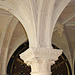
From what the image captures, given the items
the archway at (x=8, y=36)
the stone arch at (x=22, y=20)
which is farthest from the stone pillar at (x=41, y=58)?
the archway at (x=8, y=36)

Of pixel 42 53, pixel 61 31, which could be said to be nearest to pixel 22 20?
pixel 42 53

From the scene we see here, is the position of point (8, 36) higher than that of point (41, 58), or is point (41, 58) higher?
point (8, 36)

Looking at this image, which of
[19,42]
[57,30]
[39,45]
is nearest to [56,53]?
[39,45]

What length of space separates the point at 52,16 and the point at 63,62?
8.43 meters

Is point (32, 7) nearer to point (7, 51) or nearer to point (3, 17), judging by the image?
point (3, 17)

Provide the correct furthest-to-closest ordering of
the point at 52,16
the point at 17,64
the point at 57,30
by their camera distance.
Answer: the point at 17,64, the point at 57,30, the point at 52,16

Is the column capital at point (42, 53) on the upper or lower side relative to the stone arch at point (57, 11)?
lower

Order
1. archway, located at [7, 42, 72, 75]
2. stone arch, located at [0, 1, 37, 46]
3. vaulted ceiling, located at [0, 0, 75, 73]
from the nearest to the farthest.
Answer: stone arch, located at [0, 1, 37, 46], vaulted ceiling, located at [0, 0, 75, 73], archway, located at [7, 42, 72, 75]

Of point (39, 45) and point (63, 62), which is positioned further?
point (63, 62)

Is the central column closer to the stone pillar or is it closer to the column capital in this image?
the stone pillar

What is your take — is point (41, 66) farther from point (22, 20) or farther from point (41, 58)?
point (22, 20)

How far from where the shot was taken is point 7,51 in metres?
15.7

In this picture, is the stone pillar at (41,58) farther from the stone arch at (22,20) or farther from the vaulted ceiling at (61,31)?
the vaulted ceiling at (61,31)

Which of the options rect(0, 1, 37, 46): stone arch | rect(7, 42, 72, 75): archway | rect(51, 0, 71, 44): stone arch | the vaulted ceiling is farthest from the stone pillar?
rect(7, 42, 72, 75): archway
